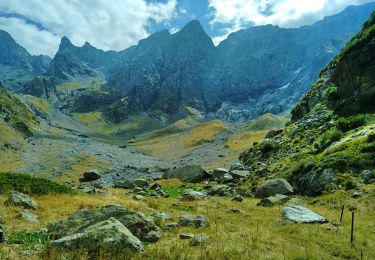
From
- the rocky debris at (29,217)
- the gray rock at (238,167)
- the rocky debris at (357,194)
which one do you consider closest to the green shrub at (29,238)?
the rocky debris at (29,217)

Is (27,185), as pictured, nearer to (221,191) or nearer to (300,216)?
(300,216)

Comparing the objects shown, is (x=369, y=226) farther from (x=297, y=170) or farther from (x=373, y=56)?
(x=373, y=56)

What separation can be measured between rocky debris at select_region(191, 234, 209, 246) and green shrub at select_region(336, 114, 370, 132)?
3849 centimetres

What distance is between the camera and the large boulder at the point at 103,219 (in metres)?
15.4

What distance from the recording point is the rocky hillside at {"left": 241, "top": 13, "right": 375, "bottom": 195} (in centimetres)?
3575

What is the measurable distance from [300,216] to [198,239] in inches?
319

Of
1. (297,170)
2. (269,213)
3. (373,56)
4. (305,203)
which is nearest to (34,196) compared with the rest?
(269,213)

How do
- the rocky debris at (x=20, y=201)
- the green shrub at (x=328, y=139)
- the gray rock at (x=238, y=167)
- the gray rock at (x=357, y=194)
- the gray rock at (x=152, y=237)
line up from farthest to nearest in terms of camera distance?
the gray rock at (x=238, y=167), the green shrub at (x=328, y=139), the gray rock at (x=357, y=194), the rocky debris at (x=20, y=201), the gray rock at (x=152, y=237)

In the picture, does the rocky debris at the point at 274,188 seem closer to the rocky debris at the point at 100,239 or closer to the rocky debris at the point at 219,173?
the rocky debris at the point at 219,173

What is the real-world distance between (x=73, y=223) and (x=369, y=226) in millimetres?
14842

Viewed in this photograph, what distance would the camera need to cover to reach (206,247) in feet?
47.0

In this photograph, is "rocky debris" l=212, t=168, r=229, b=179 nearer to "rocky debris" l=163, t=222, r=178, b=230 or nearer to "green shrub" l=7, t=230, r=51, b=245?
"rocky debris" l=163, t=222, r=178, b=230

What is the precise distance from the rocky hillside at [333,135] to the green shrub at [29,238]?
24944 millimetres

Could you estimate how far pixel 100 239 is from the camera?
12.5 metres
